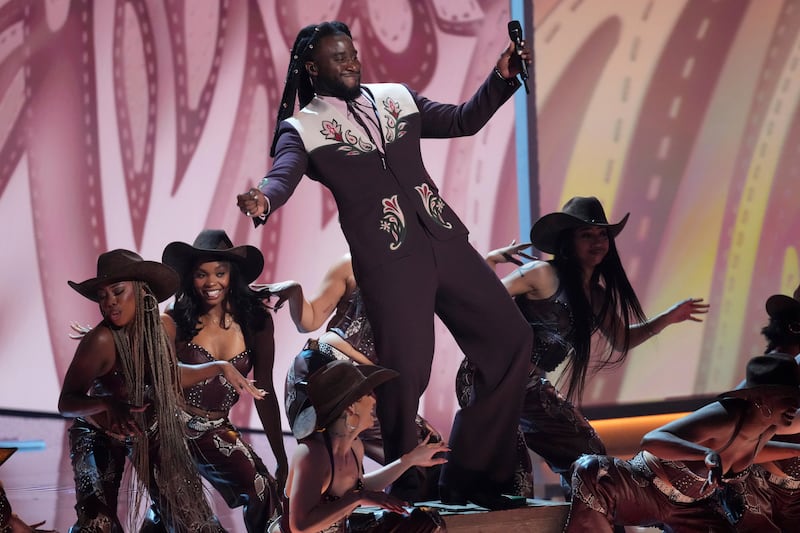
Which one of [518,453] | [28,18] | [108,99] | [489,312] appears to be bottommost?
[518,453]

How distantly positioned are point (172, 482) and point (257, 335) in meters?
0.89

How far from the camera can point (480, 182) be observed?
7.64 metres

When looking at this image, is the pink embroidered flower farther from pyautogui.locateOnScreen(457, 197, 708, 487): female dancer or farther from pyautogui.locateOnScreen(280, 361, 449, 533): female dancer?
pyautogui.locateOnScreen(457, 197, 708, 487): female dancer

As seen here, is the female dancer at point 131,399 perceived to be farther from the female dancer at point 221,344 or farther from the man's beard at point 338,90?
the man's beard at point 338,90

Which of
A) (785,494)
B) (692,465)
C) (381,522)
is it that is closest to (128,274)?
(381,522)

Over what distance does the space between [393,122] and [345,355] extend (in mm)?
1215

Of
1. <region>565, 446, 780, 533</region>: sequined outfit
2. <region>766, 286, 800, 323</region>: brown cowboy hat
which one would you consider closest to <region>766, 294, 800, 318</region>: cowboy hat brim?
<region>766, 286, 800, 323</region>: brown cowboy hat

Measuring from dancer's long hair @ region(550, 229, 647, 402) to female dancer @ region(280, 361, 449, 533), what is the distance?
4.16ft

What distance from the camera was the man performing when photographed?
3.41 m

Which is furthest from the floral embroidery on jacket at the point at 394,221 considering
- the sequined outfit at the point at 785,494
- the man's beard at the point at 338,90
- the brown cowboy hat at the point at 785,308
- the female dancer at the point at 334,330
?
the brown cowboy hat at the point at 785,308

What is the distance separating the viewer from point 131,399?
3.57 metres

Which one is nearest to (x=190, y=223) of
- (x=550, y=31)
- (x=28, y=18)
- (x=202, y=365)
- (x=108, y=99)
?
(x=108, y=99)

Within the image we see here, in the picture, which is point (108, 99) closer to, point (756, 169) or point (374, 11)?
point (374, 11)

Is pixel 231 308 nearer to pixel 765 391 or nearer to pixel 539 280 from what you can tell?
pixel 539 280
